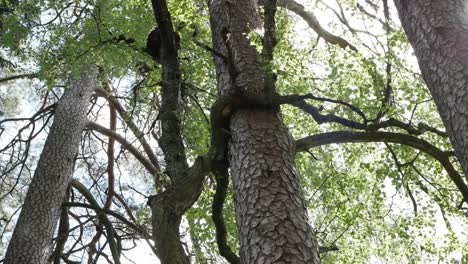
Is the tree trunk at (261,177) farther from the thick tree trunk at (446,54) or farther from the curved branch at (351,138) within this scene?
the thick tree trunk at (446,54)

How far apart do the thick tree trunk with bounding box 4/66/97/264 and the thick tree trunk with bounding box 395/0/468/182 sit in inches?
208

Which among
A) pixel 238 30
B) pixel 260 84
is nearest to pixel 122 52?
pixel 238 30

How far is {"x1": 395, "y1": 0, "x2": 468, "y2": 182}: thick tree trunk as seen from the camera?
2688mm

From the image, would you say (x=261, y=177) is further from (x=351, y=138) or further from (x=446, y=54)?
(x=446, y=54)

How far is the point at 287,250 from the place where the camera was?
9.53 ft

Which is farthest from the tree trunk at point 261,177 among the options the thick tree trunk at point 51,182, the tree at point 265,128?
the thick tree trunk at point 51,182

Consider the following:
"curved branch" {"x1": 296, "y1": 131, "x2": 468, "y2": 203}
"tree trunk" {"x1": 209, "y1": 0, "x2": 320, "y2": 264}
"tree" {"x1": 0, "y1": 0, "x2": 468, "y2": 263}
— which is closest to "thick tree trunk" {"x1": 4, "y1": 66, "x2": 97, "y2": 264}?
"tree" {"x1": 0, "y1": 0, "x2": 468, "y2": 263}

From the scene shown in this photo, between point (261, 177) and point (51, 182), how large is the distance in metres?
5.46

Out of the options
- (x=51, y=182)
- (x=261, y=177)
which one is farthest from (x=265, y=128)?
(x=51, y=182)

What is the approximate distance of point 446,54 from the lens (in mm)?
2871

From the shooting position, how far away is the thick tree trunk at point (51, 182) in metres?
6.93

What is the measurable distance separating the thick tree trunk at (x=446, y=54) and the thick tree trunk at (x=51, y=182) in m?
5.29

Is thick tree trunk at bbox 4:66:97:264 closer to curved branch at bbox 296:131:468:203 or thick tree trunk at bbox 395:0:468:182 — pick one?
curved branch at bbox 296:131:468:203

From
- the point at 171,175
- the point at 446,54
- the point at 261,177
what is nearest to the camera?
the point at 446,54
